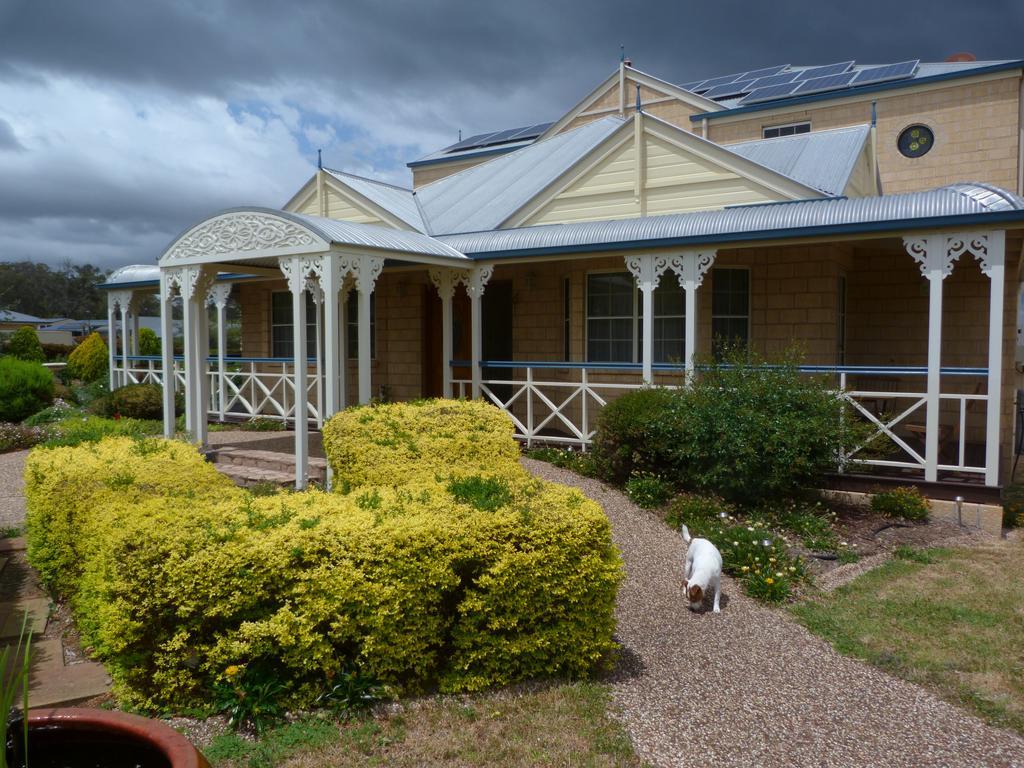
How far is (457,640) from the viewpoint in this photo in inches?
172

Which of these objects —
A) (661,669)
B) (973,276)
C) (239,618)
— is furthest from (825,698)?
(973,276)

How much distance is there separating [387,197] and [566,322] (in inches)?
198

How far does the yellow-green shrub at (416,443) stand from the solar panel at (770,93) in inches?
589

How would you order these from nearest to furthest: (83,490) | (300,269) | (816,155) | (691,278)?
(83,490)
(300,269)
(691,278)
(816,155)

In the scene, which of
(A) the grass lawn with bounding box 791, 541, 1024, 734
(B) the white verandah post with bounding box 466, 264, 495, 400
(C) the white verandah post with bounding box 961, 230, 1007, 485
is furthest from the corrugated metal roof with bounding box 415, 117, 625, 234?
(A) the grass lawn with bounding box 791, 541, 1024, 734

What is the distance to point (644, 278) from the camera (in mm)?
10359

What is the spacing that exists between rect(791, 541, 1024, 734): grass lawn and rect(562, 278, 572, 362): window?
6.33 metres

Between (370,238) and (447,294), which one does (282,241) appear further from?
(447,294)

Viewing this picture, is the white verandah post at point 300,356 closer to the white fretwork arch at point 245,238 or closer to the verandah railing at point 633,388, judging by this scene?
the white fretwork arch at point 245,238

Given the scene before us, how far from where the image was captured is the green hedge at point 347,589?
399cm

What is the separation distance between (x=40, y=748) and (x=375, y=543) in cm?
173

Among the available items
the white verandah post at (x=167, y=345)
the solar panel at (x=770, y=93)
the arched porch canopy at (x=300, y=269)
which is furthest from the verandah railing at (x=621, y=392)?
the solar panel at (x=770, y=93)

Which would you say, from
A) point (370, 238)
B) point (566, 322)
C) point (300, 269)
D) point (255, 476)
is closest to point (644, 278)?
point (566, 322)

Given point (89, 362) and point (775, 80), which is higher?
point (775, 80)
